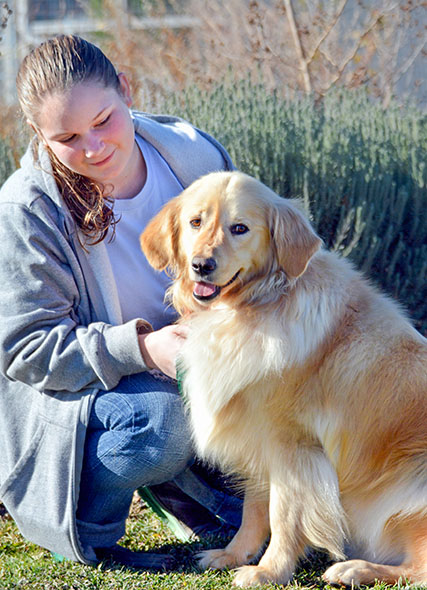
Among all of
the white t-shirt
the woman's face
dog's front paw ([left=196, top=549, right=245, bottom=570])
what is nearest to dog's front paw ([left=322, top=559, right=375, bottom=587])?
dog's front paw ([left=196, top=549, right=245, bottom=570])

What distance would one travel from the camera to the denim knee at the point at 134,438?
2.85 metres

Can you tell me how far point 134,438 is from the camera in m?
2.85

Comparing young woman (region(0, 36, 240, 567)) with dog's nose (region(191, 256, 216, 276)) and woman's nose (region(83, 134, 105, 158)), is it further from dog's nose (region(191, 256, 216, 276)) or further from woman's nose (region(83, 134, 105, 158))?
dog's nose (region(191, 256, 216, 276))

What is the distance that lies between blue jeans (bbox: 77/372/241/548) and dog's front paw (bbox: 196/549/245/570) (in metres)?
0.33

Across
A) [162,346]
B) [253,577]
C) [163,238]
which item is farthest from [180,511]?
[163,238]

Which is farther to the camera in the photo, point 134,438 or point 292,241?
point 134,438

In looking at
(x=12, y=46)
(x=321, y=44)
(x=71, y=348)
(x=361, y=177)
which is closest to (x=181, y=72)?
(x=321, y=44)

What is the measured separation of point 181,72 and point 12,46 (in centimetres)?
280

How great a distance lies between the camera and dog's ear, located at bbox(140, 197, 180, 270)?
2.87 m

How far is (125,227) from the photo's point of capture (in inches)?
125

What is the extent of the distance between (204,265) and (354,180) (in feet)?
6.32

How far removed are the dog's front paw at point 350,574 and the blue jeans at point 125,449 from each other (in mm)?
695

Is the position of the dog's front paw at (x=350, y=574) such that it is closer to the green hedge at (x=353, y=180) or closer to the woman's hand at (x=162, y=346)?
the woman's hand at (x=162, y=346)

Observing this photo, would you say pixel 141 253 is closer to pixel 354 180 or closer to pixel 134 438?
pixel 134 438
